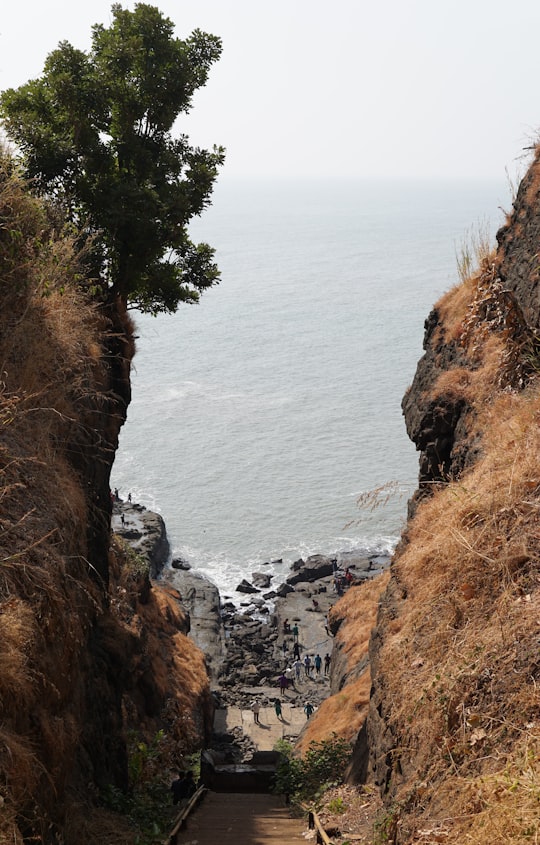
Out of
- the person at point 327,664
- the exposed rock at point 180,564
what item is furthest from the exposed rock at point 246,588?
the person at point 327,664

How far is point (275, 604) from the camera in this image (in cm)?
5053

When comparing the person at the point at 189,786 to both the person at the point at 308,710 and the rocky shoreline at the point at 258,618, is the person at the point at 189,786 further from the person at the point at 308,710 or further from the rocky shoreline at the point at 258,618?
the person at the point at 308,710

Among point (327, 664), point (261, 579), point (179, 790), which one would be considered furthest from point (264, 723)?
point (179, 790)

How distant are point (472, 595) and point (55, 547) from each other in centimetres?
585

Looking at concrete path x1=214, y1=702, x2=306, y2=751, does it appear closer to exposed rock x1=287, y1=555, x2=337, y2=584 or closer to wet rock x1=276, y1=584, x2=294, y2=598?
wet rock x1=276, y1=584, x2=294, y2=598

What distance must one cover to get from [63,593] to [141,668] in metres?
11.2

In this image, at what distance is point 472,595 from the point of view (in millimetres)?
10062

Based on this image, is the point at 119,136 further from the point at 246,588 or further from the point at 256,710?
the point at 246,588

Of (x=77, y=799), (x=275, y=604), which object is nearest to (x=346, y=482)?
(x=275, y=604)

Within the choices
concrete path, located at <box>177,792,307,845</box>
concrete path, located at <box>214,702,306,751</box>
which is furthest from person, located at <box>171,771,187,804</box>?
concrete path, located at <box>214,702,306,751</box>

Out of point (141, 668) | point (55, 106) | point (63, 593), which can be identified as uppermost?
point (55, 106)

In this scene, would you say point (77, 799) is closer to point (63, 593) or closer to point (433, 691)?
point (63, 593)

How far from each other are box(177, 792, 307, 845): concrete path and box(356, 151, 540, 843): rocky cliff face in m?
1.88

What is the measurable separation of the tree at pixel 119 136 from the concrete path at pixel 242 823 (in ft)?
38.0
